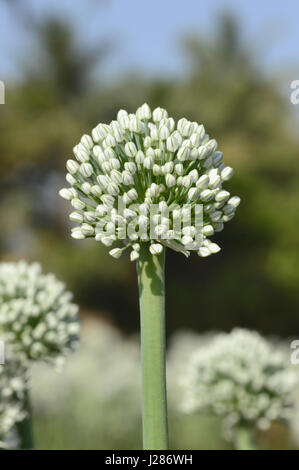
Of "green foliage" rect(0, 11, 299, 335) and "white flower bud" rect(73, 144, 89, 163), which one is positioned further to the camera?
"green foliage" rect(0, 11, 299, 335)

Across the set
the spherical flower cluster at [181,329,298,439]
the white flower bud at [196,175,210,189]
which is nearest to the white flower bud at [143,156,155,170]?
the white flower bud at [196,175,210,189]

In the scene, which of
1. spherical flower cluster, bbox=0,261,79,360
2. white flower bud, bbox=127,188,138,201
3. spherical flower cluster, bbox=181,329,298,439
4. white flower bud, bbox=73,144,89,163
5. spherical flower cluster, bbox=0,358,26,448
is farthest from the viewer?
spherical flower cluster, bbox=181,329,298,439

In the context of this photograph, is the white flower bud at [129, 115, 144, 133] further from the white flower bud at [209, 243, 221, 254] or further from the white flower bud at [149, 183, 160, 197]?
the white flower bud at [209, 243, 221, 254]

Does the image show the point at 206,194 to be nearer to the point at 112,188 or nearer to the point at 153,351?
the point at 112,188

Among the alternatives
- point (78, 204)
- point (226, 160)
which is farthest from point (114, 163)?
point (226, 160)

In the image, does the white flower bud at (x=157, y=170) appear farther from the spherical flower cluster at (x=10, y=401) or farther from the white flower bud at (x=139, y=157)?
the spherical flower cluster at (x=10, y=401)

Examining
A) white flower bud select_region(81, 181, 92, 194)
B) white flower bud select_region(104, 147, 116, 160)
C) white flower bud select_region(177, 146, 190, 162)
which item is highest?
white flower bud select_region(104, 147, 116, 160)

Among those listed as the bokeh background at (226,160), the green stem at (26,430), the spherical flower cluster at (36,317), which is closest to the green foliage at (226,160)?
the bokeh background at (226,160)
